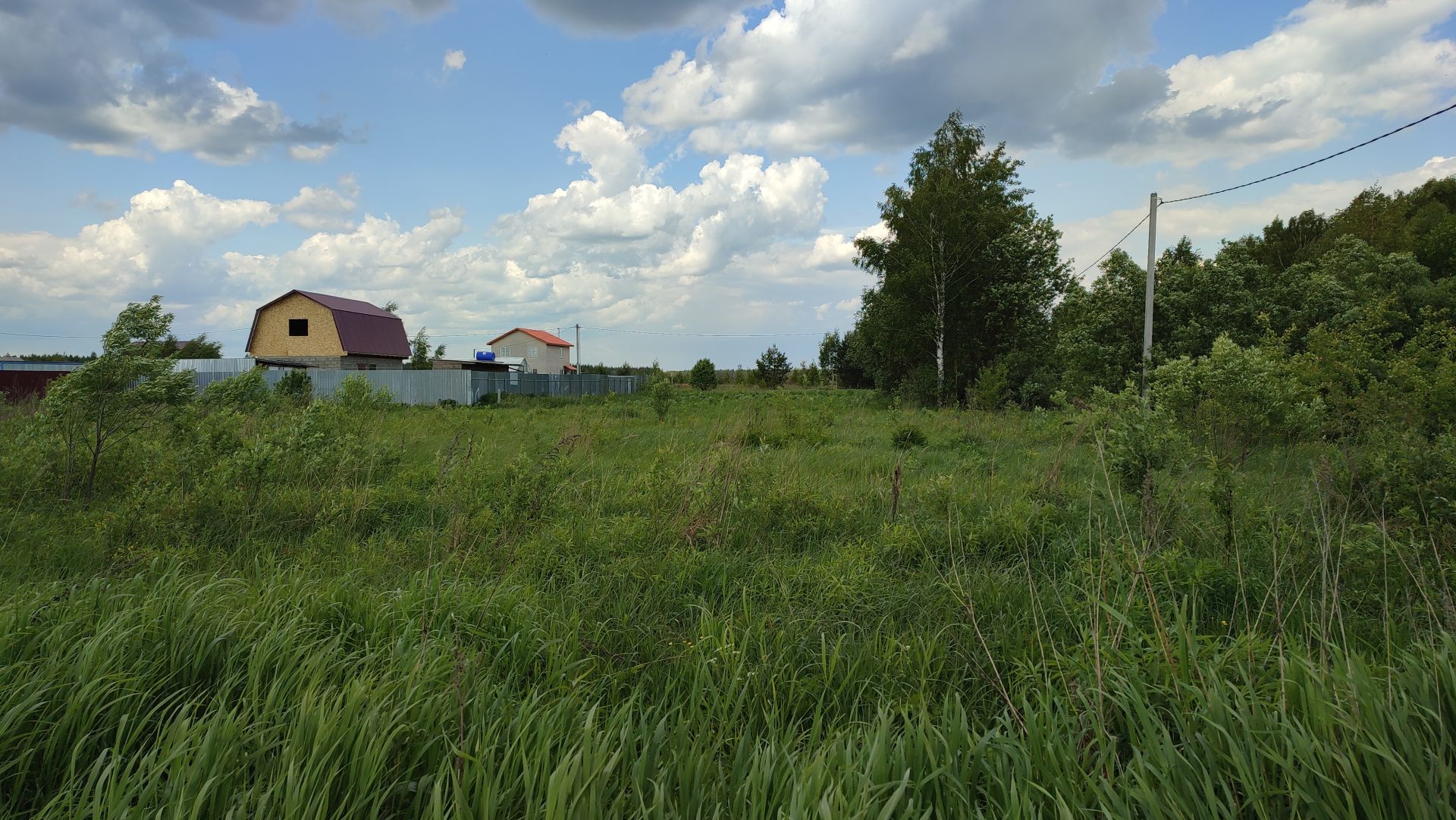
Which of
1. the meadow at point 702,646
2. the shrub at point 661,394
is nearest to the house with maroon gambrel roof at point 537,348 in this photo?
the shrub at point 661,394

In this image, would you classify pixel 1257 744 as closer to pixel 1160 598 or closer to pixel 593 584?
pixel 1160 598

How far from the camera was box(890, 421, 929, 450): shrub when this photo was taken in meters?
11.6

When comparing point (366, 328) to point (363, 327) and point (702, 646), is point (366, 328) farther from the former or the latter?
point (702, 646)

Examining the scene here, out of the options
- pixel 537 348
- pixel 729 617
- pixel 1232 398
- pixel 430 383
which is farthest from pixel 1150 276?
pixel 537 348

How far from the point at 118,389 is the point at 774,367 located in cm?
6003

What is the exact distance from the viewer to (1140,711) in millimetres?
2205

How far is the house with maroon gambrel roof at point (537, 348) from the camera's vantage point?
7619 cm

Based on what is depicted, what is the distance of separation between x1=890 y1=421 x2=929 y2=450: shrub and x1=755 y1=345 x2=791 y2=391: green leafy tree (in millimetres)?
51598

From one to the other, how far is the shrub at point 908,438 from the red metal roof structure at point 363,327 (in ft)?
132

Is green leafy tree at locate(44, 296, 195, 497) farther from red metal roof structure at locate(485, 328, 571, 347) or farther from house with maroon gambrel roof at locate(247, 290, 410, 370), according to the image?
red metal roof structure at locate(485, 328, 571, 347)

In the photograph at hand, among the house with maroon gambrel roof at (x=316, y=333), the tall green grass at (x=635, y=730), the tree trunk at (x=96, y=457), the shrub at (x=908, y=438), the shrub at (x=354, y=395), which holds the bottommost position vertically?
the tall green grass at (x=635, y=730)

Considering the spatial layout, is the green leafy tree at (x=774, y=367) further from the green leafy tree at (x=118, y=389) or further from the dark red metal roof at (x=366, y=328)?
the green leafy tree at (x=118, y=389)

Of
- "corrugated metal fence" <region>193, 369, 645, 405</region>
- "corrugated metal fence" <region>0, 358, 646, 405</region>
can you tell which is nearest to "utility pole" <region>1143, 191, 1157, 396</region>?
"corrugated metal fence" <region>0, 358, 646, 405</region>

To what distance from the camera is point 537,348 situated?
252 ft
